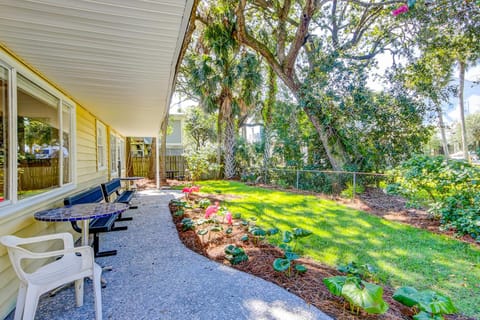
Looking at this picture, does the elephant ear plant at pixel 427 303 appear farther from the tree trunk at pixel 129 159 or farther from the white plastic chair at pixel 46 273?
the tree trunk at pixel 129 159

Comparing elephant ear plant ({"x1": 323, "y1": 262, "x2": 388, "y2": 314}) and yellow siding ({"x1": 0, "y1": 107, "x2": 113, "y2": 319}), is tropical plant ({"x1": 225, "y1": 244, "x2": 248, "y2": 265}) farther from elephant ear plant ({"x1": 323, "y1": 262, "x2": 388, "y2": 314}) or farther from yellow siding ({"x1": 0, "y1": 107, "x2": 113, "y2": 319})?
yellow siding ({"x1": 0, "y1": 107, "x2": 113, "y2": 319})

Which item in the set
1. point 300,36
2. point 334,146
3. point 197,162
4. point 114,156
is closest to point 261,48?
point 300,36

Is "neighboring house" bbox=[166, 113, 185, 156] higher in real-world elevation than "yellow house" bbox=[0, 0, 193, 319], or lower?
higher

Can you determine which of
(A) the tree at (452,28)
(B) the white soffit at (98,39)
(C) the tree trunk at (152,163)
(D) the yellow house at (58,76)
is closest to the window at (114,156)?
(C) the tree trunk at (152,163)

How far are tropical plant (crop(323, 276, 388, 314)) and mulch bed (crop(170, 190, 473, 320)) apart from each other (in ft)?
0.64

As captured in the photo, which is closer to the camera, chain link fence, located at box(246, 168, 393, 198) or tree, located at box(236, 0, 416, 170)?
chain link fence, located at box(246, 168, 393, 198)

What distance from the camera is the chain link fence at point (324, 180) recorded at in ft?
22.8

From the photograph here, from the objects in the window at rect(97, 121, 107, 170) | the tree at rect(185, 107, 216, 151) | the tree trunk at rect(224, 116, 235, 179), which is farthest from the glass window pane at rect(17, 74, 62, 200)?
the tree at rect(185, 107, 216, 151)

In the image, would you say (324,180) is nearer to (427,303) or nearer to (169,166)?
(427,303)

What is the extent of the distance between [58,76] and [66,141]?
1.26 meters

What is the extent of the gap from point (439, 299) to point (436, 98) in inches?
285

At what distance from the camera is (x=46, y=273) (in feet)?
6.53

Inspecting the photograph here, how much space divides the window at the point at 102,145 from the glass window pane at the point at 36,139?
2.97m

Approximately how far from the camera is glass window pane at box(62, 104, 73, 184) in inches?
157
